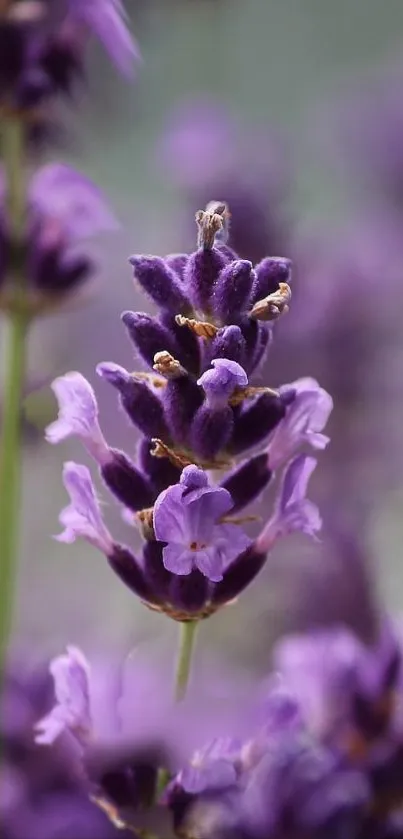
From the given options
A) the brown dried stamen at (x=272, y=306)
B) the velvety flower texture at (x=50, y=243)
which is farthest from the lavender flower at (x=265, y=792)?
the velvety flower texture at (x=50, y=243)

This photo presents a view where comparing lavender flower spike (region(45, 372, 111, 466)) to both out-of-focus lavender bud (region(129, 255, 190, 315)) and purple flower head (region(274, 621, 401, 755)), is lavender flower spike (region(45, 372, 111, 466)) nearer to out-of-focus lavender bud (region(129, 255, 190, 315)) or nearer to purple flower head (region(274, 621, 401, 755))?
out-of-focus lavender bud (region(129, 255, 190, 315))

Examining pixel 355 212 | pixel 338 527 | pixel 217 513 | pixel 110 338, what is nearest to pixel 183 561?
pixel 217 513

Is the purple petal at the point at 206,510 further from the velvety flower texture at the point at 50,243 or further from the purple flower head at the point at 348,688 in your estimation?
the velvety flower texture at the point at 50,243

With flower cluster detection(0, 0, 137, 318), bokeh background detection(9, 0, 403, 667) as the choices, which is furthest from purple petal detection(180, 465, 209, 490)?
flower cluster detection(0, 0, 137, 318)

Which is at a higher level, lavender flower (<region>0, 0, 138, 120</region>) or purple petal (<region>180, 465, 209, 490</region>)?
lavender flower (<region>0, 0, 138, 120</region>)

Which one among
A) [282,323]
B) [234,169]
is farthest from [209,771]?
[234,169]

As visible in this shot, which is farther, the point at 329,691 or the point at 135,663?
the point at 329,691

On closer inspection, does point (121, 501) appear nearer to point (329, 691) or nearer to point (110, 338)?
point (329, 691)

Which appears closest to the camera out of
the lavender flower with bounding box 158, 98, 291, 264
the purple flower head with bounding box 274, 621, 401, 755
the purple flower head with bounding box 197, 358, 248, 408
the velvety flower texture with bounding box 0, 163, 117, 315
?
the purple flower head with bounding box 197, 358, 248, 408
